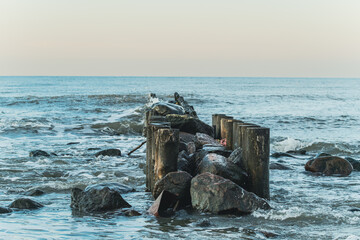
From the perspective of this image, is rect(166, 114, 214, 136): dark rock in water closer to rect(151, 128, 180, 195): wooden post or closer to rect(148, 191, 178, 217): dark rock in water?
rect(151, 128, 180, 195): wooden post

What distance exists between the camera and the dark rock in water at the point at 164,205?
6832 millimetres

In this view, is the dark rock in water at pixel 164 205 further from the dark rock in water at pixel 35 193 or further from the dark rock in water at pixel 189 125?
the dark rock in water at pixel 189 125

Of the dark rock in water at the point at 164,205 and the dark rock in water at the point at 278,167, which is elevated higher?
the dark rock in water at the point at 164,205

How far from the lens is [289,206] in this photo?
743cm

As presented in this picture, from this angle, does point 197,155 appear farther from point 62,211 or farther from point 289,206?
point 62,211

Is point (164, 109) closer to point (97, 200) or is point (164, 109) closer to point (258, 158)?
point (258, 158)

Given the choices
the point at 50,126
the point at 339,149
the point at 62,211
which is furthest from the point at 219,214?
the point at 50,126

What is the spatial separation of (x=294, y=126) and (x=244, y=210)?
16.5 metres

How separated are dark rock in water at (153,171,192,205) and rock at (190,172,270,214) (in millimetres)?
232

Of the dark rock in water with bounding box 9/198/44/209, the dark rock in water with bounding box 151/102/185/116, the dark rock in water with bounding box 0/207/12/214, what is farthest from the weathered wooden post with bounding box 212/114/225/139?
the dark rock in water with bounding box 0/207/12/214

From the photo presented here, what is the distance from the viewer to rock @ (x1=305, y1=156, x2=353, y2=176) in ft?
34.0

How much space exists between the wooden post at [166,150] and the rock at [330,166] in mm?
4322

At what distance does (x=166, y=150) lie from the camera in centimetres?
769

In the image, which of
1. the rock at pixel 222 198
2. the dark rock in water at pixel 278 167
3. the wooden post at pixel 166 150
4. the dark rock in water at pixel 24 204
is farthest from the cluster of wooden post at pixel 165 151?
the dark rock in water at pixel 278 167
